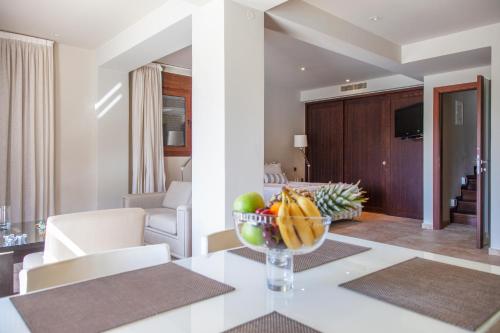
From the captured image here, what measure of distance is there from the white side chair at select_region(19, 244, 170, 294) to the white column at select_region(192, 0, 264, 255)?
1466 millimetres

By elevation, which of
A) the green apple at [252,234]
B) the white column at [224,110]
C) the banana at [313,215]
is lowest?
the green apple at [252,234]

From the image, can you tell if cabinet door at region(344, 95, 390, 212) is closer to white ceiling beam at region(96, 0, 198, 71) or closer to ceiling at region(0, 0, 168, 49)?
white ceiling beam at region(96, 0, 198, 71)

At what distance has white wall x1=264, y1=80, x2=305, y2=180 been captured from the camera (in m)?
7.73

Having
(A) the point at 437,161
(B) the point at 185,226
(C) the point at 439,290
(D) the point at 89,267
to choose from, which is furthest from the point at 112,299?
(A) the point at 437,161

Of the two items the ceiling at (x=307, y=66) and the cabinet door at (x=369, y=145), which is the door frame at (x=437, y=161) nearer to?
the ceiling at (x=307, y=66)

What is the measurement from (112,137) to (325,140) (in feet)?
15.4

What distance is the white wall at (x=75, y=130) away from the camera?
16.4 feet

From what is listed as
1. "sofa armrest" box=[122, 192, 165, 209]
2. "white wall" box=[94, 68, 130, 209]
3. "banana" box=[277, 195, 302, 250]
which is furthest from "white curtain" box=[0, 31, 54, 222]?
"banana" box=[277, 195, 302, 250]

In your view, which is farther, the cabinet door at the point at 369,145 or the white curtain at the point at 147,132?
the cabinet door at the point at 369,145

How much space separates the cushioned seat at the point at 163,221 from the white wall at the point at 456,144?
4.55m

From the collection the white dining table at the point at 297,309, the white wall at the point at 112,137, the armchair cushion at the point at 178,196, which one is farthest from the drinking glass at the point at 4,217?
the white dining table at the point at 297,309

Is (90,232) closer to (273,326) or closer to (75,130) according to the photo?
(273,326)

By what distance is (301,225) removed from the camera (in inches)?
36.0

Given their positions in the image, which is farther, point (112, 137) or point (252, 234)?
point (112, 137)
